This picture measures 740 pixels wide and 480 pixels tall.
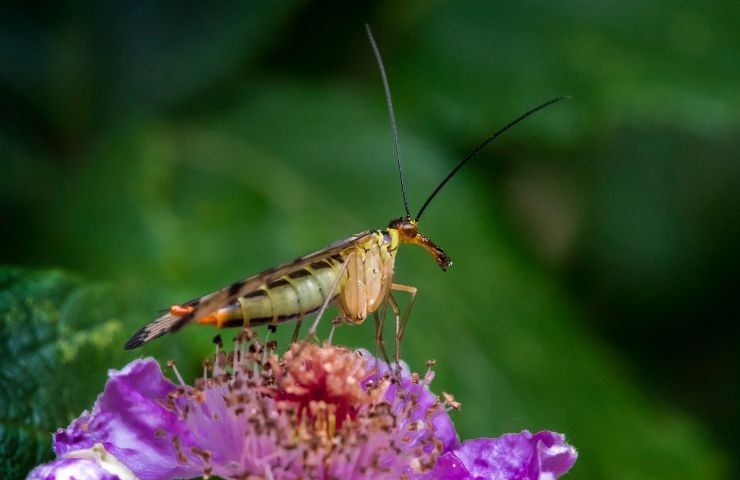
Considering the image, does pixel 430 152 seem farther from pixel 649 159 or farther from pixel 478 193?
pixel 649 159

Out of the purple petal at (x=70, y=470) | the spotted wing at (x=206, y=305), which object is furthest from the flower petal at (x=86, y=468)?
the spotted wing at (x=206, y=305)

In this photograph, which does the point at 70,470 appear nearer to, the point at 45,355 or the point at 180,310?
the point at 180,310

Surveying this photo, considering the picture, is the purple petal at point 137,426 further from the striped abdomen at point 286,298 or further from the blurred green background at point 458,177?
the blurred green background at point 458,177

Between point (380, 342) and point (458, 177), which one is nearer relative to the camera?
point (380, 342)

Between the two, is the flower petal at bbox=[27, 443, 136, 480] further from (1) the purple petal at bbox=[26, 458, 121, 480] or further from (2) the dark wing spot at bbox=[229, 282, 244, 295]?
(2) the dark wing spot at bbox=[229, 282, 244, 295]

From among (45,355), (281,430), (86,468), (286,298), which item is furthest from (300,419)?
(45,355)

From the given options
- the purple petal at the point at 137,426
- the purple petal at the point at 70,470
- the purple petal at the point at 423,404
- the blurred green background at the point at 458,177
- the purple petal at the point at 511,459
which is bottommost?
the purple petal at the point at 70,470

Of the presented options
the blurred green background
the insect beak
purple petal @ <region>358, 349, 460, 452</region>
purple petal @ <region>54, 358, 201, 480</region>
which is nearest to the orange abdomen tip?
purple petal @ <region>54, 358, 201, 480</region>
